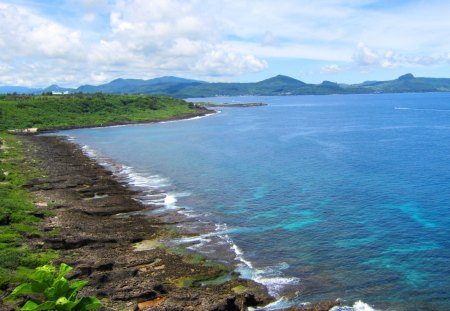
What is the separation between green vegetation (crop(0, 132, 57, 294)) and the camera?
36.7 metres

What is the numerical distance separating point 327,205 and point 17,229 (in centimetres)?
4078

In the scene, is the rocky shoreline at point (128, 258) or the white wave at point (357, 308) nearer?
the white wave at point (357, 308)

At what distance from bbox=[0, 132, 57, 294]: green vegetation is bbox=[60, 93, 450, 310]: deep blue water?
19402 millimetres

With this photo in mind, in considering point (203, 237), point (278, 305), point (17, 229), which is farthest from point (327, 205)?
point (17, 229)

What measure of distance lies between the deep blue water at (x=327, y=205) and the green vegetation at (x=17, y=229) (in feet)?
63.7

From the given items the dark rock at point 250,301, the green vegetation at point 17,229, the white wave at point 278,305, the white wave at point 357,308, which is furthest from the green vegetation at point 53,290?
the white wave at point 357,308

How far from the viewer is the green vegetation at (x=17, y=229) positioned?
120 feet

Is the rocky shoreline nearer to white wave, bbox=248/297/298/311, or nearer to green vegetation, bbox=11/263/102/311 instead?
white wave, bbox=248/297/298/311

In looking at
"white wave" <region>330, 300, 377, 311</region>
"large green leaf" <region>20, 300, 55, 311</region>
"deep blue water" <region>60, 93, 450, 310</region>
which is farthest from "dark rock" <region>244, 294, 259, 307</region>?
"large green leaf" <region>20, 300, 55, 311</region>

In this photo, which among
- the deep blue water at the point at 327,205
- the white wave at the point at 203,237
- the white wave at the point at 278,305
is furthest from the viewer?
the white wave at the point at 203,237

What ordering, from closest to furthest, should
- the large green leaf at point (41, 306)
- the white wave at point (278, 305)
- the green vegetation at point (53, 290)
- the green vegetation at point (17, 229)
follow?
the large green leaf at point (41, 306), the green vegetation at point (53, 290), the white wave at point (278, 305), the green vegetation at point (17, 229)

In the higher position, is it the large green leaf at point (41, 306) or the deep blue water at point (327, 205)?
the large green leaf at point (41, 306)

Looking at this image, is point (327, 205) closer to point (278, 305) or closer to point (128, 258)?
point (278, 305)

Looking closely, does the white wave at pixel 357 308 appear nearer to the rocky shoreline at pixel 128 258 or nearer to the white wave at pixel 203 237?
the rocky shoreline at pixel 128 258
